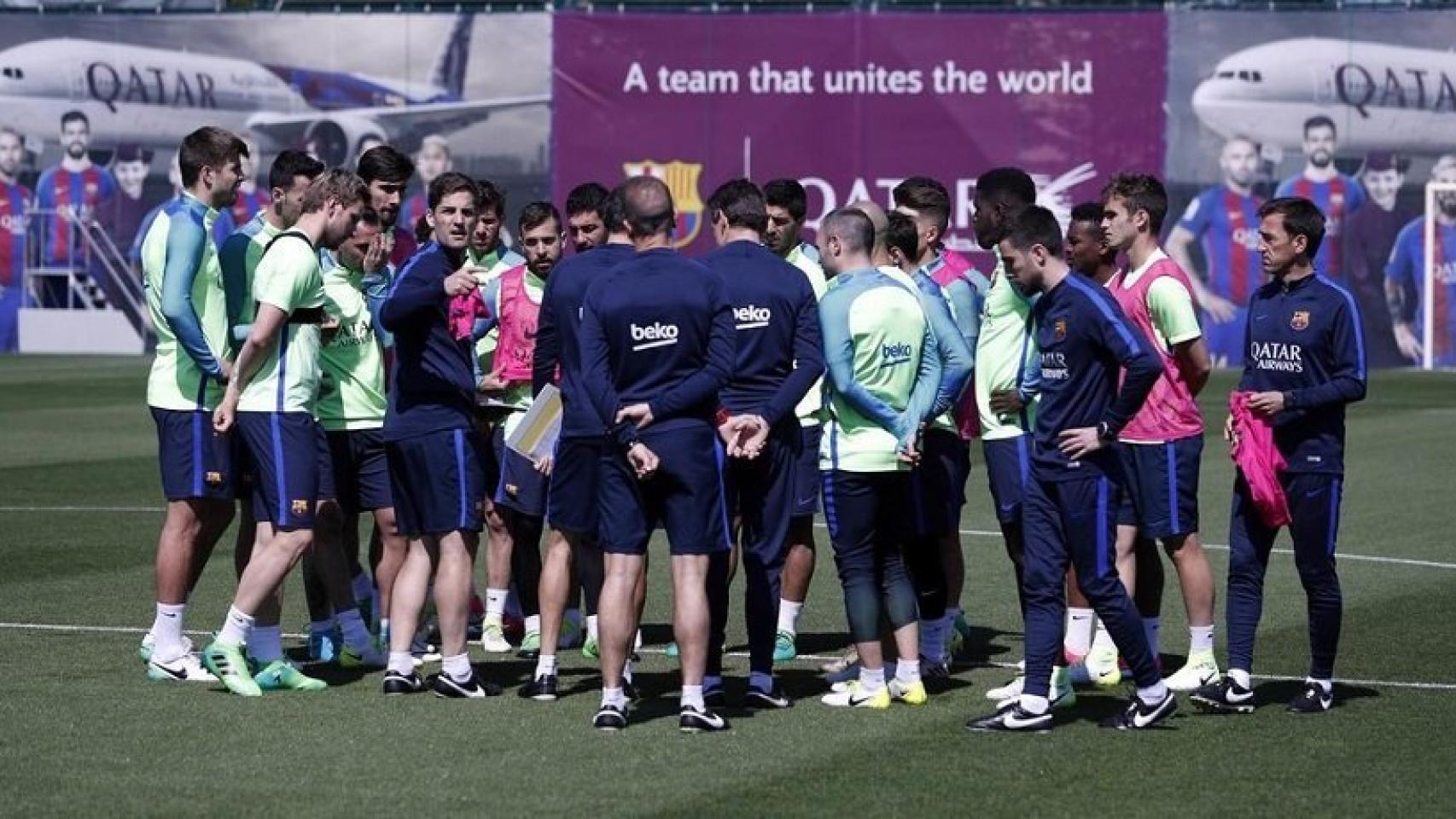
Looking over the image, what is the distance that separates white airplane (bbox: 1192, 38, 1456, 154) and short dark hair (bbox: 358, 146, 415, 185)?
26.6 m

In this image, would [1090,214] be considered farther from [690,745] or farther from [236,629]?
[236,629]

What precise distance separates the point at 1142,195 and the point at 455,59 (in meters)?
29.8

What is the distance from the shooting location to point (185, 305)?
389 inches

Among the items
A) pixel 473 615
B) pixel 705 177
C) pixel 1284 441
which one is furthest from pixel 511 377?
pixel 705 177

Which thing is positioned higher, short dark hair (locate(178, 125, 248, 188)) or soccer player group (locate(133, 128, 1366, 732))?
short dark hair (locate(178, 125, 248, 188))

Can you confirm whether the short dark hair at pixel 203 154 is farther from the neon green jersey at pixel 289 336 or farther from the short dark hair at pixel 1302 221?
the short dark hair at pixel 1302 221

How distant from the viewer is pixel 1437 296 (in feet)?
114

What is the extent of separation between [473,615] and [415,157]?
27.0 meters

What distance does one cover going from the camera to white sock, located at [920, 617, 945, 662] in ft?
34.1

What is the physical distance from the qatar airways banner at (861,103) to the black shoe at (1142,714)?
26.6 metres

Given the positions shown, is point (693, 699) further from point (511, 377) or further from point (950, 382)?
point (511, 377)

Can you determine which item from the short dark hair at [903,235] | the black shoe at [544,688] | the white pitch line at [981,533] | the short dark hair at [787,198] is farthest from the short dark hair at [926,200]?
the white pitch line at [981,533]

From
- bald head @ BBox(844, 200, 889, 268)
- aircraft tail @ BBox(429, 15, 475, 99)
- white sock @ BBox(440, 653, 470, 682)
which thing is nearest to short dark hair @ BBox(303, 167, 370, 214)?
white sock @ BBox(440, 653, 470, 682)

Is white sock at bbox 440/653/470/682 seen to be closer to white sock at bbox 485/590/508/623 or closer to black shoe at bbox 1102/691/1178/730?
white sock at bbox 485/590/508/623
